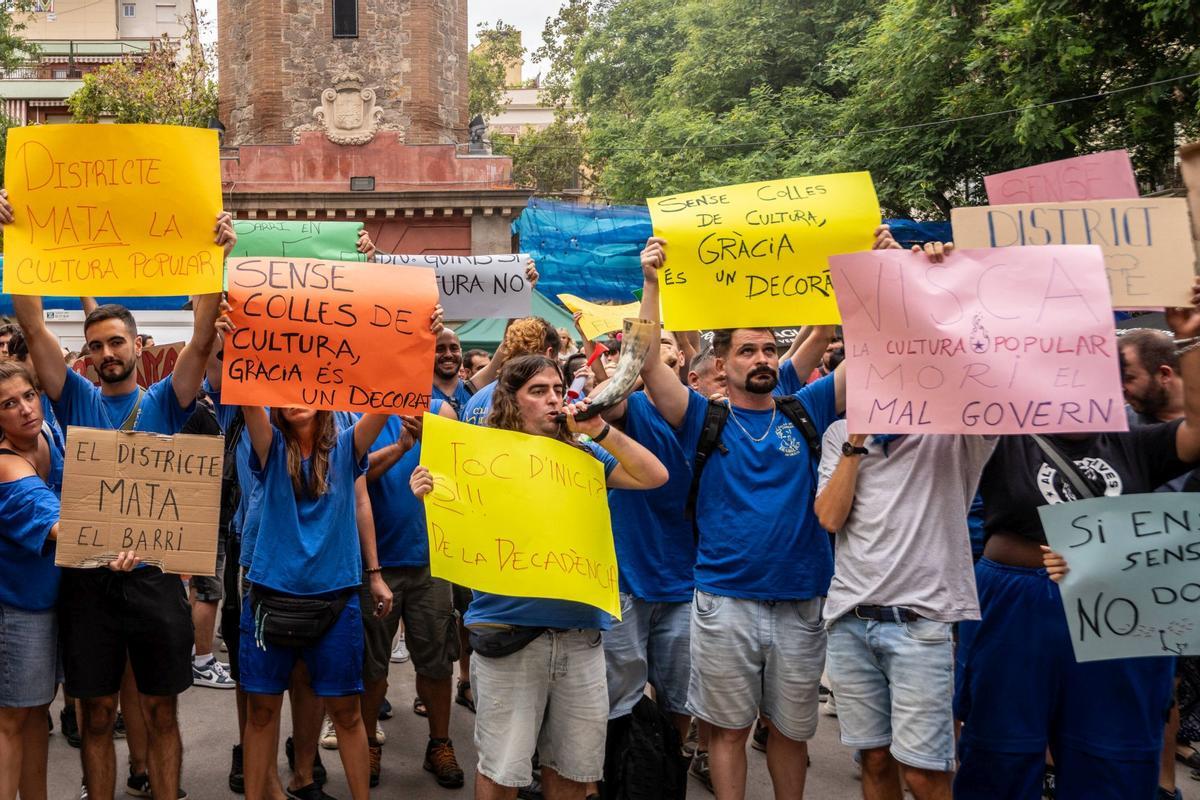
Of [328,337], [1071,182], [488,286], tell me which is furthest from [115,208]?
[1071,182]

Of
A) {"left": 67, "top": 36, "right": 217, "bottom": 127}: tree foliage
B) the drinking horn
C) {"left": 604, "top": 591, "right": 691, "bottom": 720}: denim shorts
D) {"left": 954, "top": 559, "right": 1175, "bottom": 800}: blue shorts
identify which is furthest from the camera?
{"left": 67, "top": 36, "right": 217, "bottom": 127}: tree foliage

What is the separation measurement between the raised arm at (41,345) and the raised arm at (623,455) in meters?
2.16

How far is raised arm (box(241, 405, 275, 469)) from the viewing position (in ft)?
13.9

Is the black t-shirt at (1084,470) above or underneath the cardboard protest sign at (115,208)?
underneath

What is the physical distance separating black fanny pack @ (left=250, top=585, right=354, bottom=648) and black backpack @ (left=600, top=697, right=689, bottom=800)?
1.29 meters

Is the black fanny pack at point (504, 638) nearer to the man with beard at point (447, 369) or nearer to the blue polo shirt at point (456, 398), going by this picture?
the blue polo shirt at point (456, 398)

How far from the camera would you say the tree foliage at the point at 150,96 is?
28.6 meters

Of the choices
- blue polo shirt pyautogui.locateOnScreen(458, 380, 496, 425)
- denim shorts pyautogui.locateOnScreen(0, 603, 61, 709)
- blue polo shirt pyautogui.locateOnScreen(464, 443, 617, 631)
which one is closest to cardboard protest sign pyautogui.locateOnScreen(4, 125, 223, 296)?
denim shorts pyautogui.locateOnScreen(0, 603, 61, 709)

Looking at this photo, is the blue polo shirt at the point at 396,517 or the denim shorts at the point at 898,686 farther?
the blue polo shirt at the point at 396,517

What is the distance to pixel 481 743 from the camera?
3922mm

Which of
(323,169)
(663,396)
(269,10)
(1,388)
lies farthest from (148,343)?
(269,10)

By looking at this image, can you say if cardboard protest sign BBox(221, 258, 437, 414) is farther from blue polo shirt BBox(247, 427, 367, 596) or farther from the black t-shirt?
the black t-shirt

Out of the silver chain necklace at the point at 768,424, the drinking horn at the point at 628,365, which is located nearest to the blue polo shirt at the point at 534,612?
the drinking horn at the point at 628,365

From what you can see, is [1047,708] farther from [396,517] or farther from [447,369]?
[447,369]
